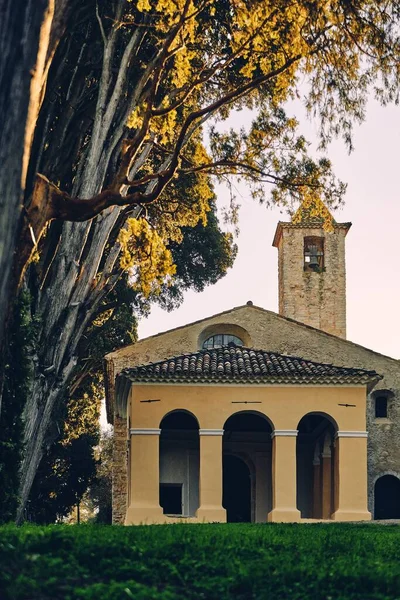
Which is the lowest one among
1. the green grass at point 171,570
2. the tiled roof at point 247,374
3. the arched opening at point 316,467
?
the green grass at point 171,570

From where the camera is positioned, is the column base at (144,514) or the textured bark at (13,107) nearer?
the textured bark at (13,107)

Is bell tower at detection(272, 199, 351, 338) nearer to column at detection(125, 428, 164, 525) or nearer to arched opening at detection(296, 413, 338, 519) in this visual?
arched opening at detection(296, 413, 338, 519)

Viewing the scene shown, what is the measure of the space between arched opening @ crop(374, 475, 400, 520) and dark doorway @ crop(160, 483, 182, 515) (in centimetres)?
Result: 666

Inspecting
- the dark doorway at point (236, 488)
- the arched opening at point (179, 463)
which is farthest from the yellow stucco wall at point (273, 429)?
the dark doorway at point (236, 488)

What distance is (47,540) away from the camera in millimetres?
9453

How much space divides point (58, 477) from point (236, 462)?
257 inches

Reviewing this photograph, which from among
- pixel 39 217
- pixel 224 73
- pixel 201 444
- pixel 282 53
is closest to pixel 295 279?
pixel 201 444

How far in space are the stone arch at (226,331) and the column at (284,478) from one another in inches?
298

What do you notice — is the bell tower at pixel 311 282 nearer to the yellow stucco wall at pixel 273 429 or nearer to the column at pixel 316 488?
the column at pixel 316 488

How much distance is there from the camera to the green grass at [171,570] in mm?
8471

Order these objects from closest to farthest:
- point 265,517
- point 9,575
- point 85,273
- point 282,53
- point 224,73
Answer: point 9,575 < point 282,53 < point 85,273 < point 224,73 < point 265,517

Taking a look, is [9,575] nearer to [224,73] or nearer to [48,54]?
[48,54]

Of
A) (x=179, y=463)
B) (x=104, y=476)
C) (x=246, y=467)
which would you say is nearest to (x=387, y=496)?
(x=246, y=467)

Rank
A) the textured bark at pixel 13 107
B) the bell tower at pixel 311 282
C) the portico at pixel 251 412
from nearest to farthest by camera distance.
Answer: the textured bark at pixel 13 107, the portico at pixel 251 412, the bell tower at pixel 311 282
